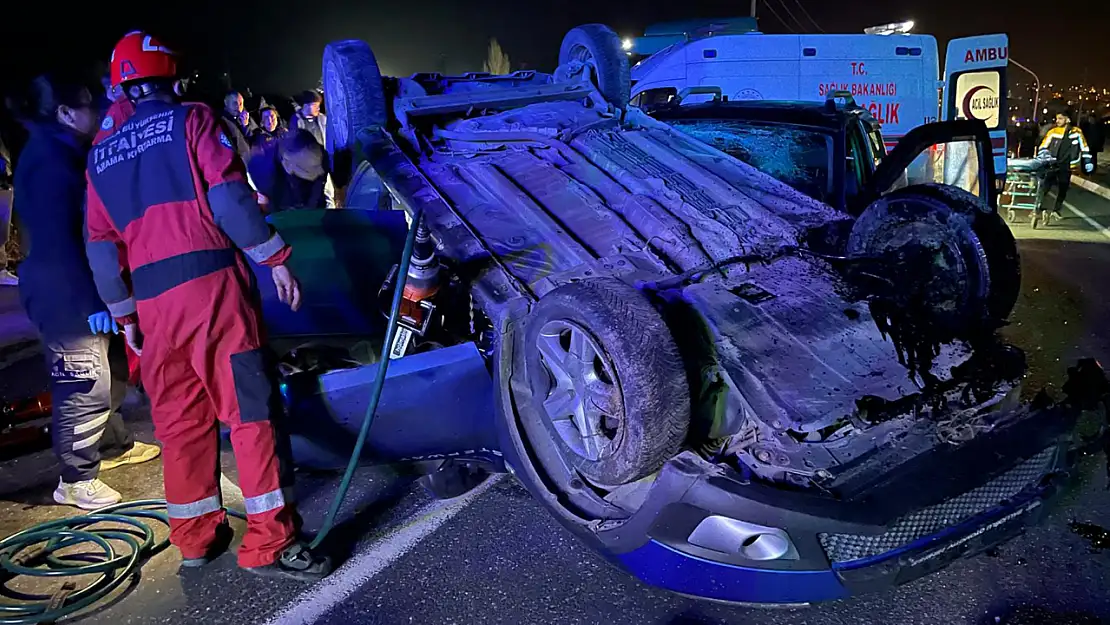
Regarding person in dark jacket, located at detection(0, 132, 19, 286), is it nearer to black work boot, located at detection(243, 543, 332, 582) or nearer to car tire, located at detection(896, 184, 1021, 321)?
black work boot, located at detection(243, 543, 332, 582)

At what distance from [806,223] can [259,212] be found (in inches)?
83.4

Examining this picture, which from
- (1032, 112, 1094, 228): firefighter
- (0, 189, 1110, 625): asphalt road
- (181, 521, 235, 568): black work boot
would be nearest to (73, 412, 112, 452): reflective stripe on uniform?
(0, 189, 1110, 625): asphalt road

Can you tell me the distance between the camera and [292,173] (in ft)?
17.0

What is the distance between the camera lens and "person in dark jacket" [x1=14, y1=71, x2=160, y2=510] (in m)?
3.20

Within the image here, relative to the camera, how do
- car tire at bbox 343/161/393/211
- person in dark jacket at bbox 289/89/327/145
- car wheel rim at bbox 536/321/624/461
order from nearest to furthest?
car wheel rim at bbox 536/321/624/461, car tire at bbox 343/161/393/211, person in dark jacket at bbox 289/89/327/145

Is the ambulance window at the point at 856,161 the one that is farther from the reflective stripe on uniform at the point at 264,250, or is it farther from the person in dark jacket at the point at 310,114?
the person in dark jacket at the point at 310,114

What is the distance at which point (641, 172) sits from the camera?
344 centimetres

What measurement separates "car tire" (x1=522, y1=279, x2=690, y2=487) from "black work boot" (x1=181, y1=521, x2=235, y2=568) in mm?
1382

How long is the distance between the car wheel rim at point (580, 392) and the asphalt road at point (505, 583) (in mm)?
561

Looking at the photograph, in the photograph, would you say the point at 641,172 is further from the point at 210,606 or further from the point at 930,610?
the point at 210,606

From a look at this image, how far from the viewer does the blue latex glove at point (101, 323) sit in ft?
10.7

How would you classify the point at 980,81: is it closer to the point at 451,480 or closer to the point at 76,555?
the point at 451,480

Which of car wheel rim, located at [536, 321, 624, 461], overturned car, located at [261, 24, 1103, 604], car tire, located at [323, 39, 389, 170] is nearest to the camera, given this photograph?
overturned car, located at [261, 24, 1103, 604]

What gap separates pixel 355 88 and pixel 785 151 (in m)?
2.31
